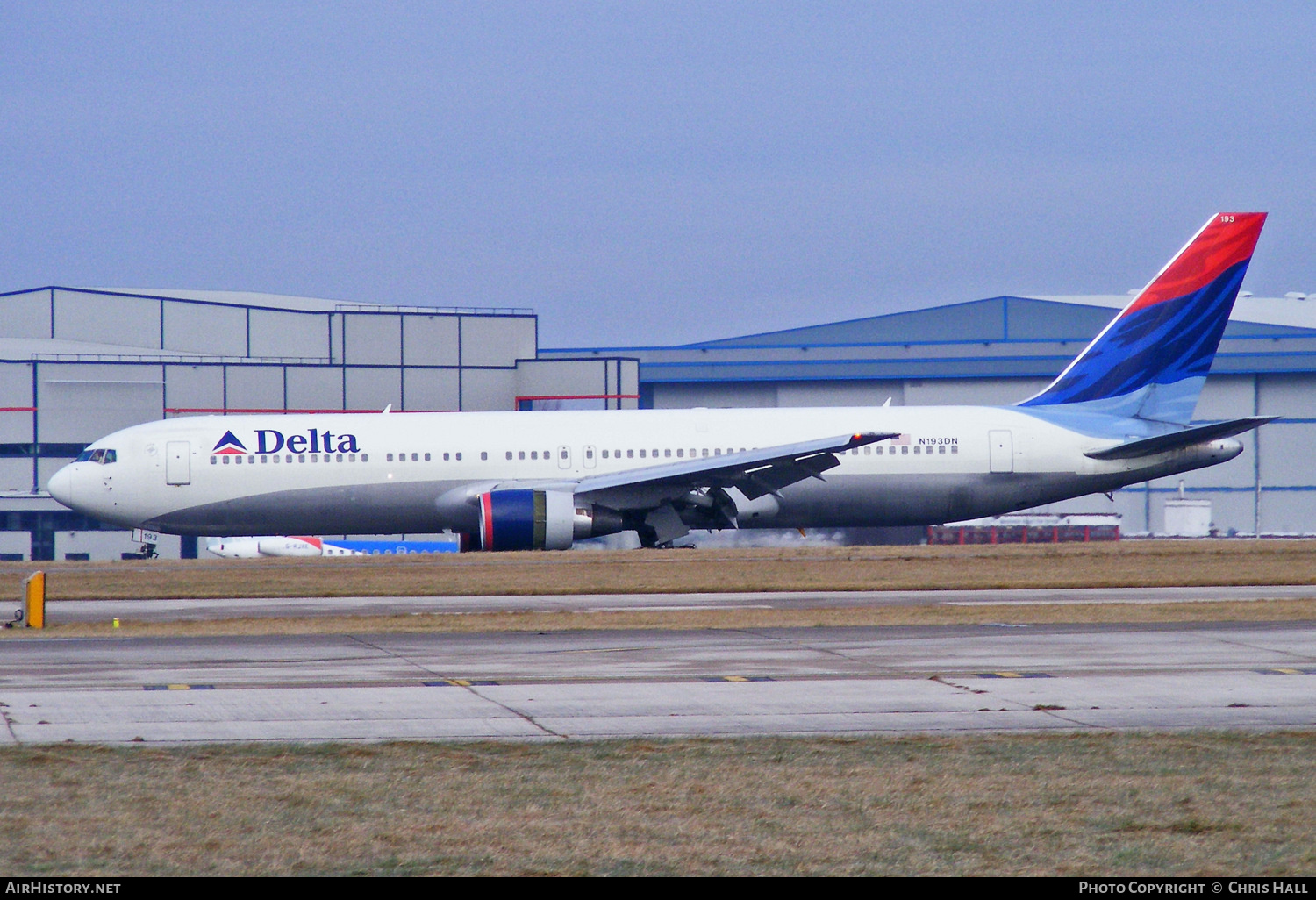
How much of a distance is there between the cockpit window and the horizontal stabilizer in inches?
892

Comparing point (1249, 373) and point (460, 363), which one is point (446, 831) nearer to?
point (460, 363)

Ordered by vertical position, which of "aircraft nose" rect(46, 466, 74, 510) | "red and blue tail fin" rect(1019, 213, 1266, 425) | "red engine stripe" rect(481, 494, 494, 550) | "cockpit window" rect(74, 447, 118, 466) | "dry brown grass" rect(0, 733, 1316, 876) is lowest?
"dry brown grass" rect(0, 733, 1316, 876)

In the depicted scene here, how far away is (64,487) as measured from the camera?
33562mm

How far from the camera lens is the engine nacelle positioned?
3075 centimetres

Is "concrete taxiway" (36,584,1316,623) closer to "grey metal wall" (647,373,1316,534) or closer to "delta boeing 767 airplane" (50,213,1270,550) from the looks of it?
"delta boeing 767 airplane" (50,213,1270,550)

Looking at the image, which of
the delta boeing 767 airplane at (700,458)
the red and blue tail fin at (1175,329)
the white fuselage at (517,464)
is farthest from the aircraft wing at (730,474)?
the red and blue tail fin at (1175,329)

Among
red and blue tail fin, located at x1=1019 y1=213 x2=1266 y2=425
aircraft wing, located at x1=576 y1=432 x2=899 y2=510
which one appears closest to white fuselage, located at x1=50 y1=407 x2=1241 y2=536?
aircraft wing, located at x1=576 y1=432 x2=899 y2=510

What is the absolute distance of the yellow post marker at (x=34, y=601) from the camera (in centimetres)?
2000

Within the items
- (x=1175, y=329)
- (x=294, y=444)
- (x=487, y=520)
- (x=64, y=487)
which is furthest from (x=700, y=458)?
(x=64, y=487)

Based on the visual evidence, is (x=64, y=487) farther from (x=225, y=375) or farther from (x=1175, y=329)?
(x=225, y=375)

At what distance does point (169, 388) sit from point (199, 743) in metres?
54.0

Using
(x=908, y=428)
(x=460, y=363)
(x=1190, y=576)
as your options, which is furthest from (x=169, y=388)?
(x=1190, y=576)

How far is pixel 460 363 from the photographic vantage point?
6462 centimetres

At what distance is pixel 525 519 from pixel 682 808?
74.3 feet
